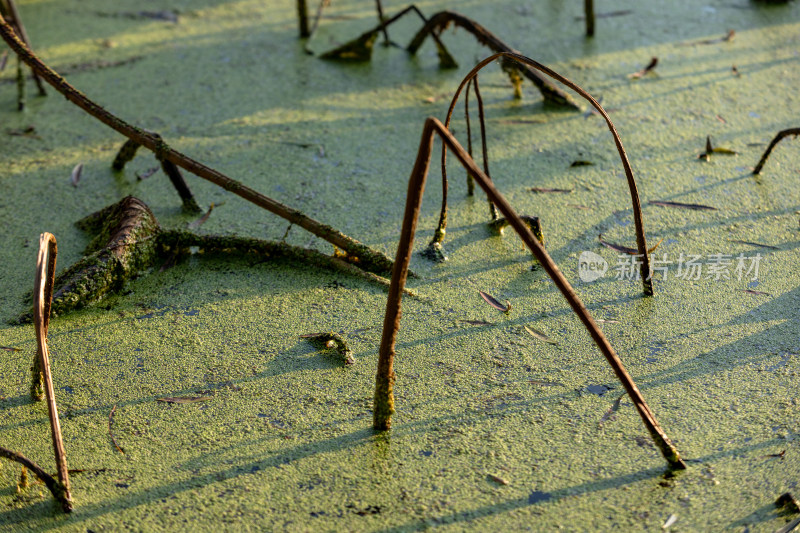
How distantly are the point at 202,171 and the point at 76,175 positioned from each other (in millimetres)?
578

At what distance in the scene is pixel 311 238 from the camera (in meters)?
1.52

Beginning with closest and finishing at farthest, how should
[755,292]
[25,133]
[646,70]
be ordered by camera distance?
[755,292] → [25,133] → [646,70]

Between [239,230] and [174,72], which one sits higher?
[174,72]

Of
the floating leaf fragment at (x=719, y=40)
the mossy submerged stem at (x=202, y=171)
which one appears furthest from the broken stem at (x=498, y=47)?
the mossy submerged stem at (x=202, y=171)

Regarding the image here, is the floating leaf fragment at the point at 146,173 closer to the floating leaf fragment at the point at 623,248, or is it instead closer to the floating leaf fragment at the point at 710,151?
the floating leaf fragment at the point at 623,248

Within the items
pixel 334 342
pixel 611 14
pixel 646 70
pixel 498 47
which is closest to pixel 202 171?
pixel 334 342

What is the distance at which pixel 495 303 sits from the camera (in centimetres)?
133

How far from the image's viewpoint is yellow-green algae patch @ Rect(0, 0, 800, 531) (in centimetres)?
97

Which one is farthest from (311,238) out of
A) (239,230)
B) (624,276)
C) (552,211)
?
(624,276)

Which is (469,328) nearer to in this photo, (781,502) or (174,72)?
(781,502)

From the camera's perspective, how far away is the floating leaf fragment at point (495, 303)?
4.32 ft

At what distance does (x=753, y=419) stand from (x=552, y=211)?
2.12 ft

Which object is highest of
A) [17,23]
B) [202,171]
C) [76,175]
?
[17,23]

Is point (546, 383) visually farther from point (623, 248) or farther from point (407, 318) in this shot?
point (623, 248)
